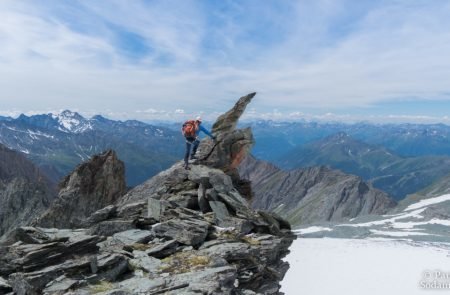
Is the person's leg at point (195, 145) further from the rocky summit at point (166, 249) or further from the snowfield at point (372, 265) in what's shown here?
the snowfield at point (372, 265)

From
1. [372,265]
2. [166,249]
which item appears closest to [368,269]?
[372,265]

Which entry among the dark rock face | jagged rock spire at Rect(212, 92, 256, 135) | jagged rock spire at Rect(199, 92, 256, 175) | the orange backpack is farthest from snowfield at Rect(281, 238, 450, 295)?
the orange backpack

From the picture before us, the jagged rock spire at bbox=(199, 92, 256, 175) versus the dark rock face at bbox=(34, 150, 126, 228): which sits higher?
the jagged rock spire at bbox=(199, 92, 256, 175)

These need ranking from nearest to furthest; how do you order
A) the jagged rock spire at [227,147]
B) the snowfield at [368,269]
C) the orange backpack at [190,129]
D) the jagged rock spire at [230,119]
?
the orange backpack at [190,129], the jagged rock spire at [227,147], the jagged rock spire at [230,119], the snowfield at [368,269]

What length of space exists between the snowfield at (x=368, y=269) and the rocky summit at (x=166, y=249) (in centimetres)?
3065

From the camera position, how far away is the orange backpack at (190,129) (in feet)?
101

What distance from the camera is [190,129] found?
30891mm

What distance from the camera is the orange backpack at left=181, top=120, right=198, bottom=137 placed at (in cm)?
3092

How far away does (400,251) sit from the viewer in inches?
2662

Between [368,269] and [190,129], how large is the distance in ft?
133

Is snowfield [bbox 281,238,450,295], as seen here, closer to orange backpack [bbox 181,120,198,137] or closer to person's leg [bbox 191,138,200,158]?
person's leg [bbox 191,138,200,158]

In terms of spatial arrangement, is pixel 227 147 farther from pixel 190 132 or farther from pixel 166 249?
pixel 166 249

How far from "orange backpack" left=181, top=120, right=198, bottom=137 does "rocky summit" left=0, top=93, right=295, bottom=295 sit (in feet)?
8.52

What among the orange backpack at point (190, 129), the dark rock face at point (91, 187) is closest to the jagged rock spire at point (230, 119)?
the orange backpack at point (190, 129)
